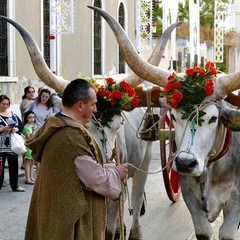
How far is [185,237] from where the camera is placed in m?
8.23

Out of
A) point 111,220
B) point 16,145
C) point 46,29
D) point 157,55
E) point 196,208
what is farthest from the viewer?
point 46,29

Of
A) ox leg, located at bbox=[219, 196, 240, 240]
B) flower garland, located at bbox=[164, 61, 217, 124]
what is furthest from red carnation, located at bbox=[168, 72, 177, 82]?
ox leg, located at bbox=[219, 196, 240, 240]

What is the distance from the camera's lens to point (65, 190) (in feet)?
15.2

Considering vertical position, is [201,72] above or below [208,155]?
above

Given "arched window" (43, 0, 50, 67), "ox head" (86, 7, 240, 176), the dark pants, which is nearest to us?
"ox head" (86, 7, 240, 176)

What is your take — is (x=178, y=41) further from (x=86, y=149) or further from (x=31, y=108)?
(x=86, y=149)

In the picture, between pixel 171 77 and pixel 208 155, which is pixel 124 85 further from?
pixel 208 155

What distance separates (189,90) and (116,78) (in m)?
1.10

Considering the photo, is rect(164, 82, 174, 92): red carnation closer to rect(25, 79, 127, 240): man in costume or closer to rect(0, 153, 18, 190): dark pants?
rect(25, 79, 127, 240): man in costume

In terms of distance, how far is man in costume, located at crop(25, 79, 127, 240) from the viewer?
4625 millimetres

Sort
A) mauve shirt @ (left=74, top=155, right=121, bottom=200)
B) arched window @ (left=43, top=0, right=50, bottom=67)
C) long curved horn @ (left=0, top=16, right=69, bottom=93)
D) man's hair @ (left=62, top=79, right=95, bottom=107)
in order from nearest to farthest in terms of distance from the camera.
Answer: mauve shirt @ (left=74, top=155, right=121, bottom=200) → man's hair @ (left=62, top=79, right=95, bottom=107) → long curved horn @ (left=0, top=16, right=69, bottom=93) → arched window @ (left=43, top=0, right=50, bottom=67)

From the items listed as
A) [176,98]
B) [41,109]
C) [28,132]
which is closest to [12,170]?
[28,132]

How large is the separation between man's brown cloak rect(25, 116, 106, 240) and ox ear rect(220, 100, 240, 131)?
1.96m

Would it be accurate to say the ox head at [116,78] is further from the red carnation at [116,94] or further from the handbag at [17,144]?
the handbag at [17,144]
